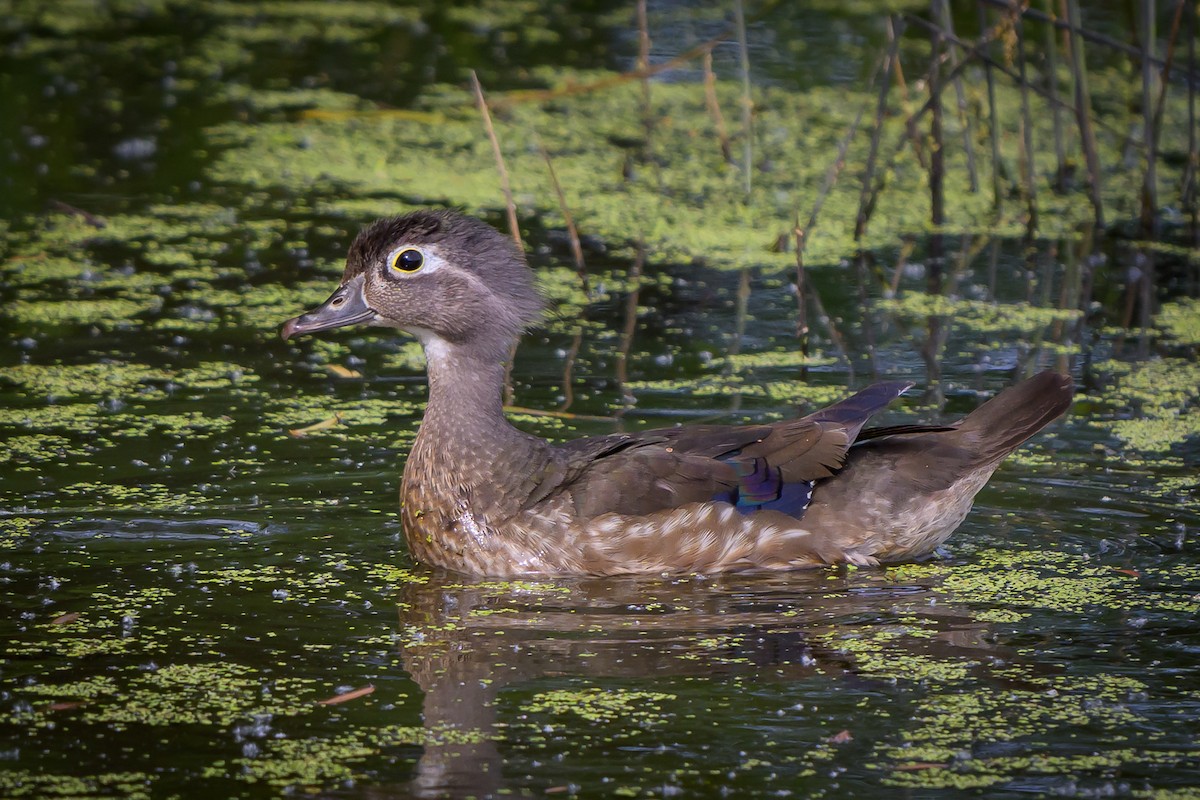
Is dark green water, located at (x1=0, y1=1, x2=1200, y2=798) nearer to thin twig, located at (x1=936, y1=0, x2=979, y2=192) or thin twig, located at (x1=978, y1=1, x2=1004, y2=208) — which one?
thin twig, located at (x1=978, y1=1, x2=1004, y2=208)

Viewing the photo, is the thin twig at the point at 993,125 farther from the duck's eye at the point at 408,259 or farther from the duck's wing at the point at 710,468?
the duck's eye at the point at 408,259

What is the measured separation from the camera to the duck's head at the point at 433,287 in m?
6.77

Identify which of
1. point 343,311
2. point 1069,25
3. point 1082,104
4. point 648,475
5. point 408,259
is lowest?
point 648,475

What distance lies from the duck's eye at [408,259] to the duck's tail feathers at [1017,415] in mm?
2144

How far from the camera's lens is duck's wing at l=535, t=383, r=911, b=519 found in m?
6.34

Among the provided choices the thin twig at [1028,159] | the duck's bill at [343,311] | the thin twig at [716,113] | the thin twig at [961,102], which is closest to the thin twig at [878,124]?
the thin twig at [961,102]

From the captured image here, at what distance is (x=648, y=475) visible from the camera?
6363 mm

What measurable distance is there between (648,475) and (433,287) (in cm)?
114

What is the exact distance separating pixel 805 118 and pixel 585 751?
9472mm

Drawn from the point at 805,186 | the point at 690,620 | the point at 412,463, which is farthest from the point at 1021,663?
the point at 805,186

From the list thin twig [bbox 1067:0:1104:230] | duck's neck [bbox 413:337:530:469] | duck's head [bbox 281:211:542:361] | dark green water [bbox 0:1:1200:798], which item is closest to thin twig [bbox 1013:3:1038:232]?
dark green water [bbox 0:1:1200:798]

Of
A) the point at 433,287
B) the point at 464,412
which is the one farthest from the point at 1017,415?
the point at 433,287

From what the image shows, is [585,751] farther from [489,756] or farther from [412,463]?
[412,463]

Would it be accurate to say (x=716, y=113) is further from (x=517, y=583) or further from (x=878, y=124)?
(x=517, y=583)
